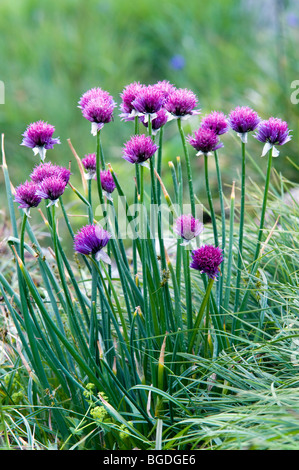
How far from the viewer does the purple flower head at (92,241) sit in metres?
1.54

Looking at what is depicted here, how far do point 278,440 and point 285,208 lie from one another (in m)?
1.42

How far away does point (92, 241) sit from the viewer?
5.04ft

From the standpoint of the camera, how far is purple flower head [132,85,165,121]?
1585 mm

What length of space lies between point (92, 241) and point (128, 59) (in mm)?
5179

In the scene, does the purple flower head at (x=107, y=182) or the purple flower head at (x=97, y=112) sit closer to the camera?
the purple flower head at (x=97, y=112)

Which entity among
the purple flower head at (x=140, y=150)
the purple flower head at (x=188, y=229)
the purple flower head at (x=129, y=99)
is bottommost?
the purple flower head at (x=188, y=229)

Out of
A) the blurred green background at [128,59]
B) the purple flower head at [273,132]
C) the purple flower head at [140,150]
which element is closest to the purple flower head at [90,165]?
the purple flower head at [140,150]

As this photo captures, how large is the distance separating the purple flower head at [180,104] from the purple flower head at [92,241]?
1.38 feet

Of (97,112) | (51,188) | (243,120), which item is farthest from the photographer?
(243,120)

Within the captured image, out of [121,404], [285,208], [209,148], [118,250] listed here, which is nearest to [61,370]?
[121,404]

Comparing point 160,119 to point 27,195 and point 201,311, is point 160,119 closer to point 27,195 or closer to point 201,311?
point 27,195

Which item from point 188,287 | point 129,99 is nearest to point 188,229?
point 188,287

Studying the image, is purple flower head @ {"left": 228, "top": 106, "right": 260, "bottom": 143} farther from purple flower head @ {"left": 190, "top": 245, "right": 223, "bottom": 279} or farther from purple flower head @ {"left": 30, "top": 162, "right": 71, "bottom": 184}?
purple flower head @ {"left": 30, "top": 162, "right": 71, "bottom": 184}

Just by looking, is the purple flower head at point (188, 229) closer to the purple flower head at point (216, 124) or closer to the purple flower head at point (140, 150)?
the purple flower head at point (140, 150)
